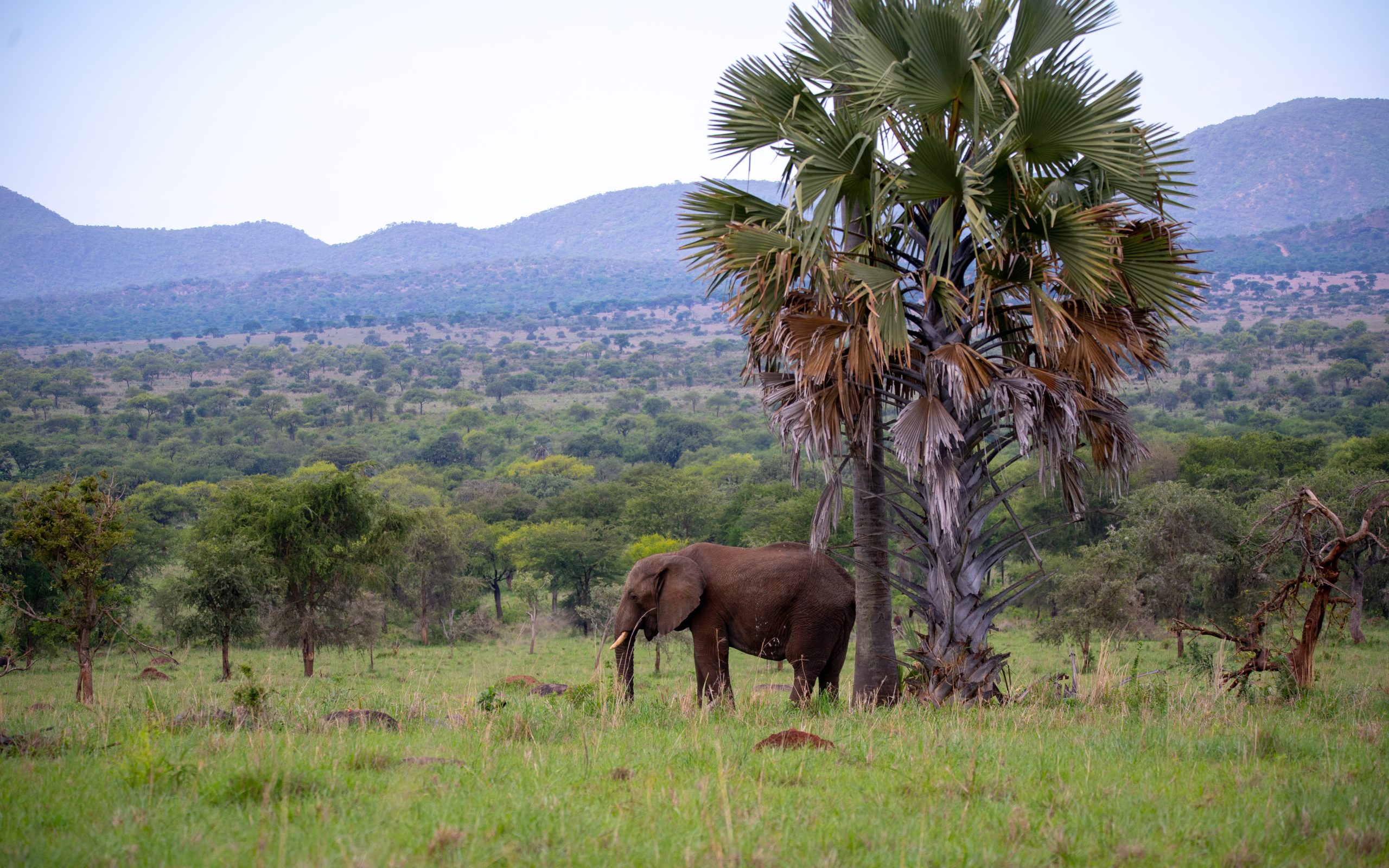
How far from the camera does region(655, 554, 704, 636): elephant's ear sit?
1165 cm

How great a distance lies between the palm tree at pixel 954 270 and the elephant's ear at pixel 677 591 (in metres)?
2.56

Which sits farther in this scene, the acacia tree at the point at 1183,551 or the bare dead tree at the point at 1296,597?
the acacia tree at the point at 1183,551

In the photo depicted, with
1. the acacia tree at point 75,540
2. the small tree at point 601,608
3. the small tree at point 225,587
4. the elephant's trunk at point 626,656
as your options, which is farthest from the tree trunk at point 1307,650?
the small tree at point 601,608

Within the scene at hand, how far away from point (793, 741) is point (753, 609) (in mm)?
5708

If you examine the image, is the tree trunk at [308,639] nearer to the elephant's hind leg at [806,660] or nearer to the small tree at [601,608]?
the small tree at [601,608]

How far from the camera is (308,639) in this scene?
1009 inches

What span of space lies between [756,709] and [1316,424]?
74.0 meters

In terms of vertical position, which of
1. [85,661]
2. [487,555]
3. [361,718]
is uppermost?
[361,718]

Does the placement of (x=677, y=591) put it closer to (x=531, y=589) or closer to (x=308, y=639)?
(x=308, y=639)

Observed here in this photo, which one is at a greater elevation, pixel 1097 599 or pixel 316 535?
pixel 316 535

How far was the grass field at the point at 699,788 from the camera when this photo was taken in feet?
12.7

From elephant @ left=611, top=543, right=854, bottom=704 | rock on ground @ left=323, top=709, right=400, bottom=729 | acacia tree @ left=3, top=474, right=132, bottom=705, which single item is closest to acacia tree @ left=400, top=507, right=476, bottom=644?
acacia tree @ left=3, top=474, right=132, bottom=705

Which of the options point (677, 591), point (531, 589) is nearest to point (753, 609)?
point (677, 591)

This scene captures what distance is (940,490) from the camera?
8.62 metres
